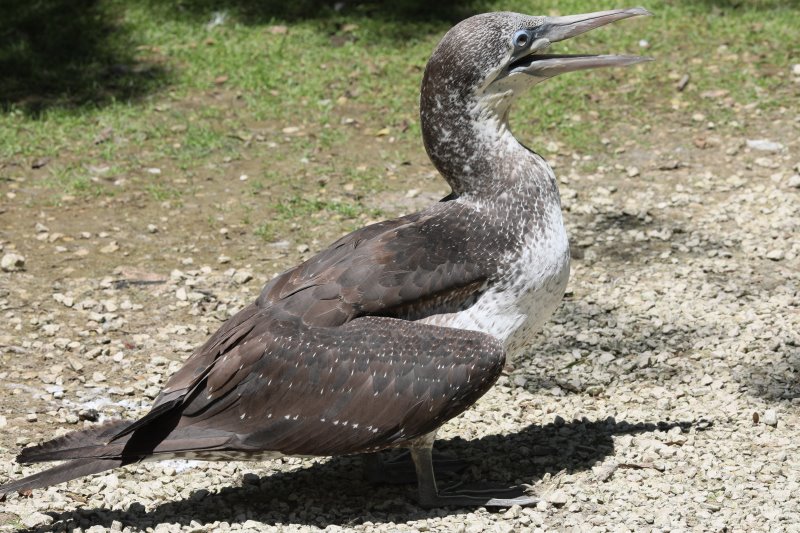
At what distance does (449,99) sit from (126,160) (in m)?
4.33

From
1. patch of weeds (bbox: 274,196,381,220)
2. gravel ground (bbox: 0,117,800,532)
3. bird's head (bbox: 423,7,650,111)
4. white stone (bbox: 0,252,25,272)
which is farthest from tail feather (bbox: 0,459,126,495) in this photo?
patch of weeds (bbox: 274,196,381,220)

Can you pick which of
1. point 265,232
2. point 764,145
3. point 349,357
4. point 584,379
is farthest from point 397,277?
point 764,145

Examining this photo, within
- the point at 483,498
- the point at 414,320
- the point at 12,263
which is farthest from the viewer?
the point at 12,263

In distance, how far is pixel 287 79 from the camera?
9.86 metres

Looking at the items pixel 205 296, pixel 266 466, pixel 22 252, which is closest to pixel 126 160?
pixel 22 252

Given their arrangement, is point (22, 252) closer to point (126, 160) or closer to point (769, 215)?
point (126, 160)

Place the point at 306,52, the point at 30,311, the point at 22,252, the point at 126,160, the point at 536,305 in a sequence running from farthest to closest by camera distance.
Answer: the point at 306,52 → the point at 126,160 → the point at 22,252 → the point at 30,311 → the point at 536,305

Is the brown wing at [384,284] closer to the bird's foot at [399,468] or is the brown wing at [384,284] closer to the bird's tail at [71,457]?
the bird's tail at [71,457]

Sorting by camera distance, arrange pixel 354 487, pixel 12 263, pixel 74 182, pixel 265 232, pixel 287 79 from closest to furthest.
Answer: pixel 354 487, pixel 12 263, pixel 265 232, pixel 74 182, pixel 287 79

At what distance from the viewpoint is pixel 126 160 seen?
8.65 meters

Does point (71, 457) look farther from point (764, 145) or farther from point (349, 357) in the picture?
point (764, 145)

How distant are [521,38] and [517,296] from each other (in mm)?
1166

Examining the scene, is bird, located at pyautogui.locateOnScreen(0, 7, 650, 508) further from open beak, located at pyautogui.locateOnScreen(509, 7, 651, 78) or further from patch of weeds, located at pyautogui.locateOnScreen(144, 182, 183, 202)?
patch of weeds, located at pyautogui.locateOnScreen(144, 182, 183, 202)

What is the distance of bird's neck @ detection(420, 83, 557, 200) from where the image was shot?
498 cm
